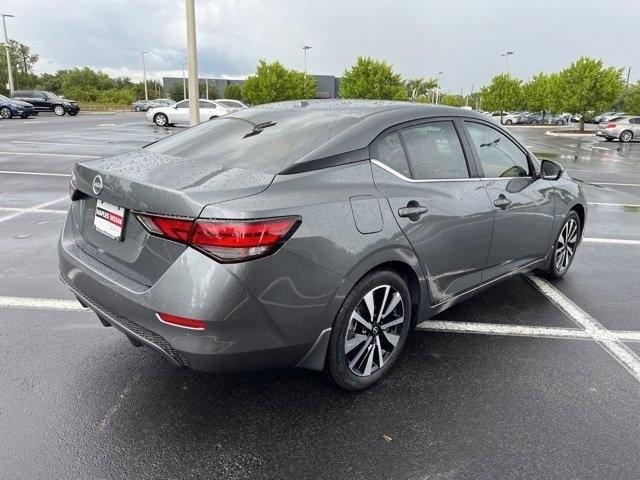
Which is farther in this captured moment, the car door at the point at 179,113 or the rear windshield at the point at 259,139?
the car door at the point at 179,113

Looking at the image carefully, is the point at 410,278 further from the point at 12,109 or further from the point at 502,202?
the point at 12,109

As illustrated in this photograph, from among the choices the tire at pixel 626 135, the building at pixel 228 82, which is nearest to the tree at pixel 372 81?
the tire at pixel 626 135

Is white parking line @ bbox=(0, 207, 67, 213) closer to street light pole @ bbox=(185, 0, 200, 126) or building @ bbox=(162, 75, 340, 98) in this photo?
street light pole @ bbox=(185, 0, 200, 126)

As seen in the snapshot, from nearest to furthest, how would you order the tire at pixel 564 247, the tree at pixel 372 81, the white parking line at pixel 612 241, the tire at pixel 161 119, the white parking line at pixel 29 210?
1. the tire at pixel 564 247
2. the white parking line at pixel 612 241
3. the white parking line at pixel 29 210
4. the tire at pixel 161 119
5. the tree at pixel 372 81

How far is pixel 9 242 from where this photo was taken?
5.55 metres

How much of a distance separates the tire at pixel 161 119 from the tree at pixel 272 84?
8.36 meters

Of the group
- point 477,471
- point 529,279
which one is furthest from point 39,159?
point 477,471

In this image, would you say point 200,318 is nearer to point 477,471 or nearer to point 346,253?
point 346,253

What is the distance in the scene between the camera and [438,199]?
3.11 metres

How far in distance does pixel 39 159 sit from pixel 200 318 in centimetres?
1219

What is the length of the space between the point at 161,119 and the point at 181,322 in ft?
93.5

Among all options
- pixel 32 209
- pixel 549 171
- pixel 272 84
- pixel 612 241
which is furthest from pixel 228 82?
pixel 549 171

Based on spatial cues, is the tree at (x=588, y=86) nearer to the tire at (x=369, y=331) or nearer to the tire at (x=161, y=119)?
the tire at (x=161, y=119)

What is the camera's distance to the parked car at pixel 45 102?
3716 cm
